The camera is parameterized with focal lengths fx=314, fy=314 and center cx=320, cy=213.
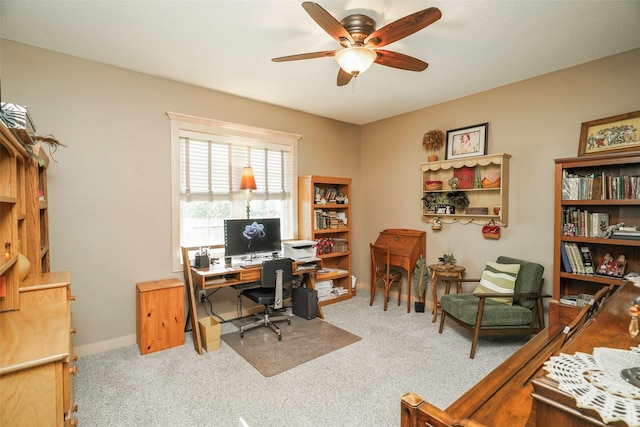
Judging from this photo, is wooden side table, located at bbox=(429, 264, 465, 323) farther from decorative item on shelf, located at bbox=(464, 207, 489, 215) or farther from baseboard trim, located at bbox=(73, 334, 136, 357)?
baseboard trim, located at bbox=(73, 334, 136, 357)

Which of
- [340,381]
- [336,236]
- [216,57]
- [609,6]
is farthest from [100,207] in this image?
[609,6]

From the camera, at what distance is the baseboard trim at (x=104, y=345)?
2.92 m

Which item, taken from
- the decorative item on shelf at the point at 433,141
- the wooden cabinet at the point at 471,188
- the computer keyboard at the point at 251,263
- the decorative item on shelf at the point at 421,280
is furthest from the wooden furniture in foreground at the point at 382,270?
the computer keyboard at the point at 251,263

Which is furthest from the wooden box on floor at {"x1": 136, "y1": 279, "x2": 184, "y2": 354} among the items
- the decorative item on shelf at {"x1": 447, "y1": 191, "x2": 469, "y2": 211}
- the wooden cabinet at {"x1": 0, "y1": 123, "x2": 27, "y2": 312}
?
the decorative item on shelf at {"x1": 447, "y1": 191, "x2": 469, "y2": 211}

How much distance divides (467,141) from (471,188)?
0.60 m

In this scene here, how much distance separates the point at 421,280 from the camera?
4.09 m

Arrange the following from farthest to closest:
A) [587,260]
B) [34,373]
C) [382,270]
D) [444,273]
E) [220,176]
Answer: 1. [382,270]
2. [220,176]
3. [444,273]
4. [587,260]
5. [34,373]

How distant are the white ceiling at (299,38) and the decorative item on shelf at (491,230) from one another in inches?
62.9

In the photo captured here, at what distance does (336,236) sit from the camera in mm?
4941

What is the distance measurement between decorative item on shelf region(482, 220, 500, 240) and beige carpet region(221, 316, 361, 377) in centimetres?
193

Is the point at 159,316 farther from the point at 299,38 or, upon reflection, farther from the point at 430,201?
the point at 430,201

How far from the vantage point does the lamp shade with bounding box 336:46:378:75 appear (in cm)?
210

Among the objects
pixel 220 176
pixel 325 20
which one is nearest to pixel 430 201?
pixel 220 176

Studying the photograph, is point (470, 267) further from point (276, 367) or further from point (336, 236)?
point (276, 367)
